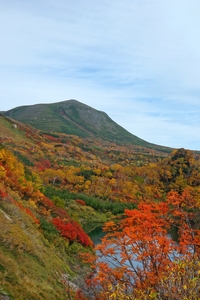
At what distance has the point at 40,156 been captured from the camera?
11169cm

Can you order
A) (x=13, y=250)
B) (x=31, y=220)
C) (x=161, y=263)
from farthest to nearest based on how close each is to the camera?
(x=31, y=220) → (x=13, y=250) → (x=161, y=263)

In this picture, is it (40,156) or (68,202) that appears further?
(40,156)

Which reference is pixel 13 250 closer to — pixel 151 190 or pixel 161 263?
pixel 161 263

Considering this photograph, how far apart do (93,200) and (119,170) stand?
39619 mm

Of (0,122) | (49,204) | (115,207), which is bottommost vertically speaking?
(115,207)

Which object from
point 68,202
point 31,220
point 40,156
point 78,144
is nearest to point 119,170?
point 40,156

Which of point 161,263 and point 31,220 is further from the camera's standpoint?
point 31,220

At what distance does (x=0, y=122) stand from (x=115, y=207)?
8443 centimetres

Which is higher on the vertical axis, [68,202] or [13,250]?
[13,250]

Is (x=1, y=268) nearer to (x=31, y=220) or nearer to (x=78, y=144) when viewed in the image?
(x=31, y=220)

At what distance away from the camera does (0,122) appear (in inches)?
5325

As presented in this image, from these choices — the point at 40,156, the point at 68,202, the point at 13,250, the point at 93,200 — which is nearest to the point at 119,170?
the point at 40,156

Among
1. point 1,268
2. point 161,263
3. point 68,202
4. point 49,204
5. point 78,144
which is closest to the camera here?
point 1,268

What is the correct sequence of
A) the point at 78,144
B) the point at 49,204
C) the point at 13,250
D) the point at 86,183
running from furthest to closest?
the point at 78,144 → the point at 86,183 → the point at 49,204 → the point at 13,250
